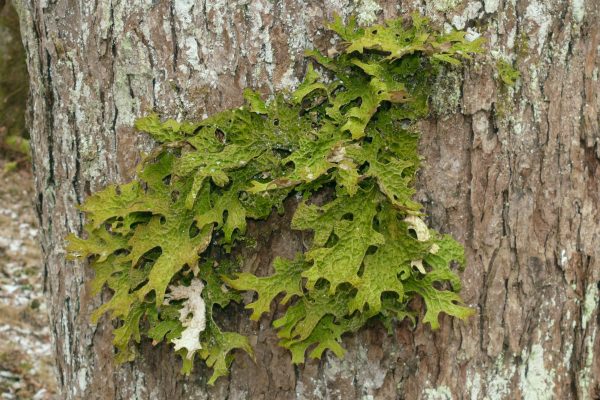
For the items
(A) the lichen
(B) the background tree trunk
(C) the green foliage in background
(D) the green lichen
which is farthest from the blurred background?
(A) the lichen

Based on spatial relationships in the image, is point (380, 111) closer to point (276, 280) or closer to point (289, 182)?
point (289, 182)

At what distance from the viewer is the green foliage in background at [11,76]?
725cm

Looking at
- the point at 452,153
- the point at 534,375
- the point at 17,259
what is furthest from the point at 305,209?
the point at 17,259

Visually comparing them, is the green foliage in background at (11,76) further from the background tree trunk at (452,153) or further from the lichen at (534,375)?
the lichen at (534,375)

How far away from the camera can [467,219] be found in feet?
4.56

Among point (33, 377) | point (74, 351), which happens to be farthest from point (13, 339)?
point (74, 351)

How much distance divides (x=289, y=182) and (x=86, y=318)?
74 cm

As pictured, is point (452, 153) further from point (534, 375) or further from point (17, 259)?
point (17, 259)

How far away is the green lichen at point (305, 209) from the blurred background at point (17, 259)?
1.35 meters

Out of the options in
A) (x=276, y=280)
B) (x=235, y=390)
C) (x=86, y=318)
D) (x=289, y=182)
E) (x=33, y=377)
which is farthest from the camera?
(x=33, y=377)

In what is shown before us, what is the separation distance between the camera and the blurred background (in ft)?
14.5

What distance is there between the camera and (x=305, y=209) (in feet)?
4.27

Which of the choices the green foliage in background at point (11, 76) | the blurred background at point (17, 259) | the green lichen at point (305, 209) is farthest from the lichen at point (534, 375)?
the green foliage in background at point (11, 76)

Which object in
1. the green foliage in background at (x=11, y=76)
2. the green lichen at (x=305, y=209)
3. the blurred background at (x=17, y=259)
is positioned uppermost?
the green foliage in background at (x=11, y=76)
